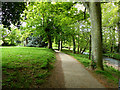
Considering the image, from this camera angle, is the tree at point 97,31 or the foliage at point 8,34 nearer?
the foliage at point 8,34

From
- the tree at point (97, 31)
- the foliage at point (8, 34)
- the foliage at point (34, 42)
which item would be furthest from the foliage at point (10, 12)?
the foliage at point (34, 42)

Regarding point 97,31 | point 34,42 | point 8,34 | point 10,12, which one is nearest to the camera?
point 10,12

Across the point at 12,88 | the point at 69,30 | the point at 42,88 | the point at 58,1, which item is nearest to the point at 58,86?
the point at 42,88

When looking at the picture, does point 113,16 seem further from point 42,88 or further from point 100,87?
point 42,88

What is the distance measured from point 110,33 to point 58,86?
33.7ft

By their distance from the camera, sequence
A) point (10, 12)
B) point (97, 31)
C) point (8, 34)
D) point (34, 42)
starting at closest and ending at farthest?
point (10, 12)
point (97, 31)
point (8, 34)
point (34, 42)

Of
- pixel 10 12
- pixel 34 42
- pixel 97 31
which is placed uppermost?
pixel 10 12

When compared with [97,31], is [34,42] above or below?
below

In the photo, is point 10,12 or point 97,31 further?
point 97,31

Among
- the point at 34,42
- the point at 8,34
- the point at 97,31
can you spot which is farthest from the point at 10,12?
the point at 34,42

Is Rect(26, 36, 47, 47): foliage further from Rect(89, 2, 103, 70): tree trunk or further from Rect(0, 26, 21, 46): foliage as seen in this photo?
Rect(89, 2, 103, 70): tree trunk

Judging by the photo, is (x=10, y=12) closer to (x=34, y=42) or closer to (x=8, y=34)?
(x=8, y=34)

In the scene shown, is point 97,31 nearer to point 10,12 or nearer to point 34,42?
point 10,12

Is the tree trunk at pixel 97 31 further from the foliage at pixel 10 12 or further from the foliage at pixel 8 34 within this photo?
the foliage at pixel 8 34
